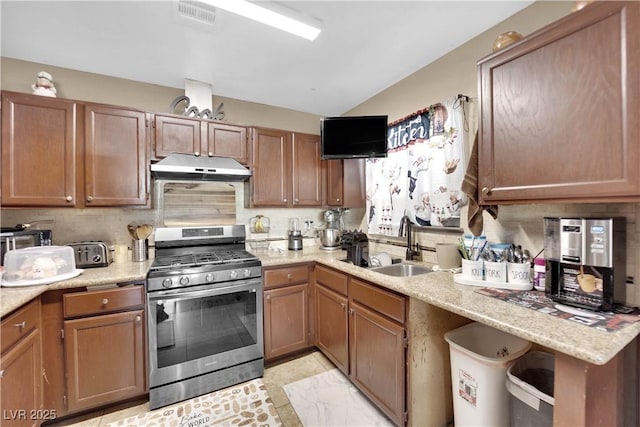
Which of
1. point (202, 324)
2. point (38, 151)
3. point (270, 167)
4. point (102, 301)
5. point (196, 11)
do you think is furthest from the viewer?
point (270, 167)

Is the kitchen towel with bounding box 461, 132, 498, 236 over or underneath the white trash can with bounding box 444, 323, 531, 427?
over

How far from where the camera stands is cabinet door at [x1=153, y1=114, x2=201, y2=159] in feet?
7.38

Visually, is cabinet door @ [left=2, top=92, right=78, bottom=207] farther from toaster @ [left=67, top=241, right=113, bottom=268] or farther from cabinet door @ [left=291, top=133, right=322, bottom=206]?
cabinet door @ [left=291, top=133, right=322, bottom=206]

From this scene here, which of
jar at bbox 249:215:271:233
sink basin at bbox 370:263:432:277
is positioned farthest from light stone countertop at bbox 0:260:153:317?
sink basin at bbox 370:263:432:277

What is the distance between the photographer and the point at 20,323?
54.9 inches

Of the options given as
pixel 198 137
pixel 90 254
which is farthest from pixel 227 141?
pixel 90 254

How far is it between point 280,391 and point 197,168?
1938 millimetres

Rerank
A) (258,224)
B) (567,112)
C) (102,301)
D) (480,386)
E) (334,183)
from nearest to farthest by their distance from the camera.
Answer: (567,112)
(480,386)
(102,301)
(258,224)
(334,183)

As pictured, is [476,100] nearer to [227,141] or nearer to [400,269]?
[400,269]

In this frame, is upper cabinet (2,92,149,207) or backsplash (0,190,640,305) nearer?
backsplash (0,190,640,305)

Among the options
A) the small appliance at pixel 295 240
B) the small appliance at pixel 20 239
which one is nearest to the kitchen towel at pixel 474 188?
the small appliance at pixel 295 240

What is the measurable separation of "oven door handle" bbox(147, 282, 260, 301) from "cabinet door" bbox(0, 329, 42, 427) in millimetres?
609

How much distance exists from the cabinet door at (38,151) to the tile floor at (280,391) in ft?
4.96

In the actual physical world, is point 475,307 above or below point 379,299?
above
